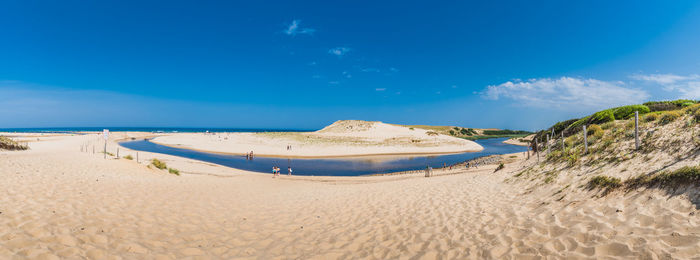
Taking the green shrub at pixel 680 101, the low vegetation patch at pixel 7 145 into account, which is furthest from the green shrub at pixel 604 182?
the low vegetation patch at pixel 7 145

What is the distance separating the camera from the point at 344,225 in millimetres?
7340

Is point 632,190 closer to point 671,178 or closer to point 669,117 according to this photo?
point 671,178

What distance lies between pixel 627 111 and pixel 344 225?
56.9 feet

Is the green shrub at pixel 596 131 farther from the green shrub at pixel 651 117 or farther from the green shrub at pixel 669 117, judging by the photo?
the green shrub at pixel 669 117

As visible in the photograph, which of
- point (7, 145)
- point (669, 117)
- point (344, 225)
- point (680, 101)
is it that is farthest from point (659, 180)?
point (7, 145)

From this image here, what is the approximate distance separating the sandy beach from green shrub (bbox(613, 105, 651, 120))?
10.3m

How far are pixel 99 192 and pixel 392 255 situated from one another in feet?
33.6

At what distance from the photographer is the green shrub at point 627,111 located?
14.4 m

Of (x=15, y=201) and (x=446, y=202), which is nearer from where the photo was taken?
(x=15, y=201)

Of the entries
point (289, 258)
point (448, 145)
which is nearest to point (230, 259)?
point (289, 258)

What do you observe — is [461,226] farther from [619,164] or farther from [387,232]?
[619,164]

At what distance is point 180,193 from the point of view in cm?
1060

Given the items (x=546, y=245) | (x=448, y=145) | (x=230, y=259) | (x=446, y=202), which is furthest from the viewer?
(x=448, y=145)

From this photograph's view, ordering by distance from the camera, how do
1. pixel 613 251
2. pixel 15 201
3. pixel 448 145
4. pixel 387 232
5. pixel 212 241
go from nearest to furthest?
pixel 613 251, pixel 212 241, pixel 387 232, pixel 15 201, pixel 448 145
